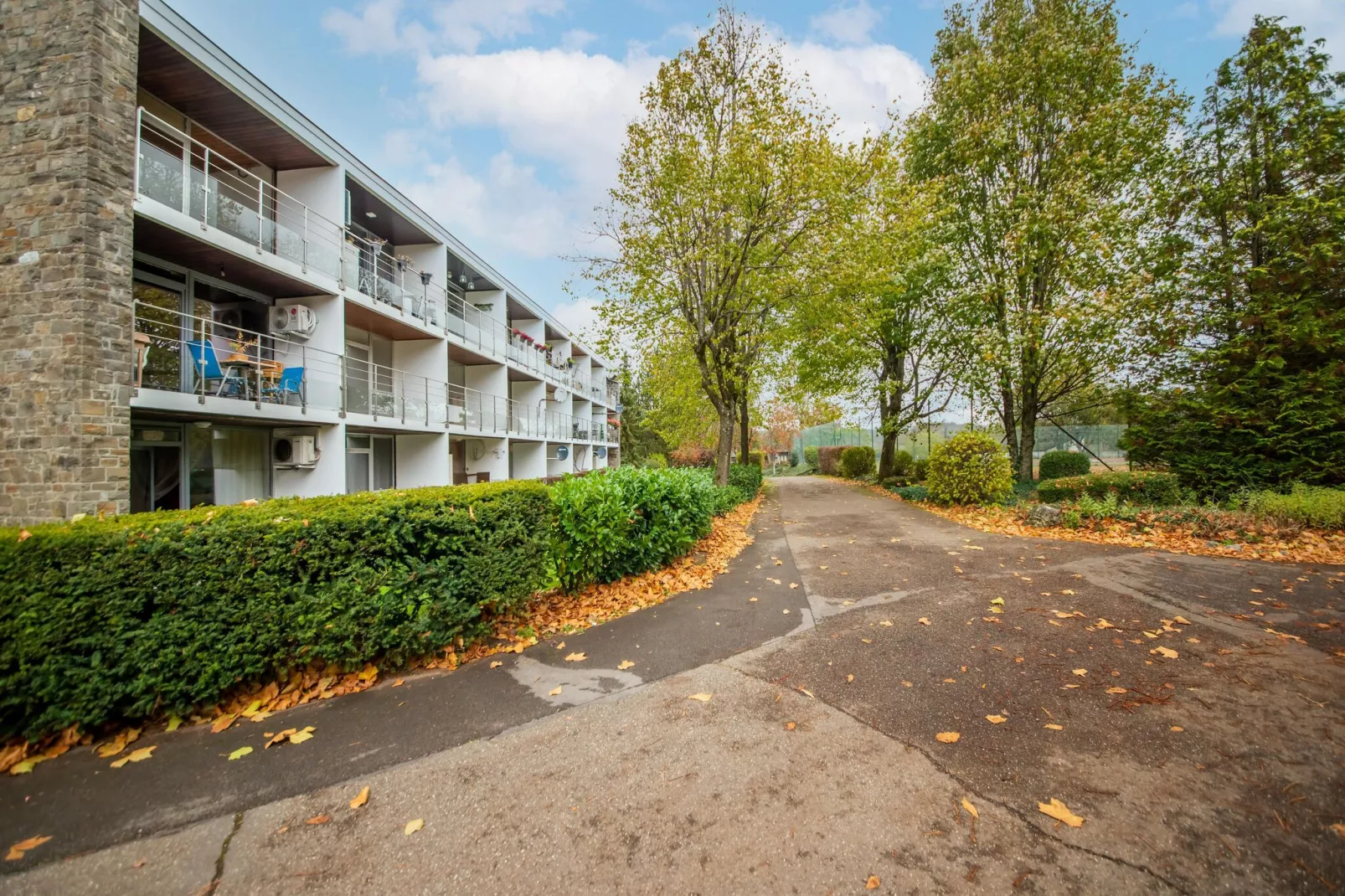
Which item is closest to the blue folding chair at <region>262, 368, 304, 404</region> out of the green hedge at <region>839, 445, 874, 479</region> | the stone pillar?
the stone pillar

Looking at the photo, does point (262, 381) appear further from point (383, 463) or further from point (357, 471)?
point (383, 463)

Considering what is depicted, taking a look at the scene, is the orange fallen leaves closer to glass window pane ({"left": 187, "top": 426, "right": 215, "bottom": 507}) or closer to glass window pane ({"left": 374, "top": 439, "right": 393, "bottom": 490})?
glass window pane ({"left": 187, "top": 426, "right": 215, "bottom": 507})

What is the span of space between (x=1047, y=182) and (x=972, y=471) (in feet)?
30.2

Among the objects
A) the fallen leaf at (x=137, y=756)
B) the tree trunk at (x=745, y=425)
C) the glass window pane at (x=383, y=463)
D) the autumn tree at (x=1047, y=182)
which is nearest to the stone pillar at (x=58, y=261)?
the fallen leaf at (x=137, y=756)

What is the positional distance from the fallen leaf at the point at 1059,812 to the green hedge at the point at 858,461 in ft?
81.7

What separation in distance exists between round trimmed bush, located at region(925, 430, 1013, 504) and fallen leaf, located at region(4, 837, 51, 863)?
13.4 metres

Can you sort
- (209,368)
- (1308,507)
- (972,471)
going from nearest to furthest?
(1308,507) → (209,368) → (972,471)

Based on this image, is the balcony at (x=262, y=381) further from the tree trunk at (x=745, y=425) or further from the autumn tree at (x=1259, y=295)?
the autumn tree at (x=1259, y=295)

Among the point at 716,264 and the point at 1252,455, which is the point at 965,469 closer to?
the point at 1252,455

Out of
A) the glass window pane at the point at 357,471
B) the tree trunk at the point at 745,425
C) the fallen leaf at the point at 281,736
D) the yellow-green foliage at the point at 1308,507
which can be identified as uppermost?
the tree trunk at the point at 745,425

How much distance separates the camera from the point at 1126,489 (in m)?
10.1

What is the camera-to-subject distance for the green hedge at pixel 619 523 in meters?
5.39

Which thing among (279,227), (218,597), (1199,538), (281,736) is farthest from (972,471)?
(279,227)

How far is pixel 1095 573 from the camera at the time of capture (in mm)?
5695
